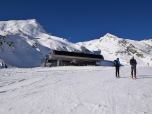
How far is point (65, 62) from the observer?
4191cm

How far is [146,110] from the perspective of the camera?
284 centimetres

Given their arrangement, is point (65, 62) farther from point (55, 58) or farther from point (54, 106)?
point (54, 106)

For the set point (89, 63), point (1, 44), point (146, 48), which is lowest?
point (89, 63)

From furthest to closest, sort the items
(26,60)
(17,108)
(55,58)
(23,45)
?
1. (23,45)
2. (26,60)
3. (55,58)
4. (17,108)

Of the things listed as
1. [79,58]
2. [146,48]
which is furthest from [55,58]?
[146,48]

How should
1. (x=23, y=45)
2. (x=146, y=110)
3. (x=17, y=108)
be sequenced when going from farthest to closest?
(x=23, y=45), (x=17, y=108), (x=146, y=110)

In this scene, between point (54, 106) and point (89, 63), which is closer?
point (54, 106)

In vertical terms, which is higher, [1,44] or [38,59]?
[1,44]

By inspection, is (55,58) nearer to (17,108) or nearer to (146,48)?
(17,108)

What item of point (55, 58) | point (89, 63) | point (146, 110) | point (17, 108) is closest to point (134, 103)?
point (146, 110)

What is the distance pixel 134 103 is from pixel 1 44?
77.5 meters

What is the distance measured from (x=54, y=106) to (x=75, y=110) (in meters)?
0.74

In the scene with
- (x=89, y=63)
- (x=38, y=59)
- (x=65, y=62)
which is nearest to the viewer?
(x=65, y=62)

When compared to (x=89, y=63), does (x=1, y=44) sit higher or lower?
higher
